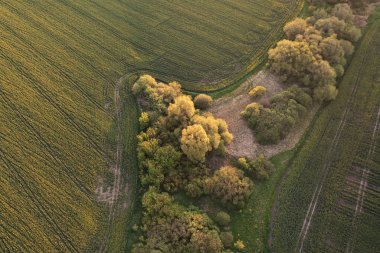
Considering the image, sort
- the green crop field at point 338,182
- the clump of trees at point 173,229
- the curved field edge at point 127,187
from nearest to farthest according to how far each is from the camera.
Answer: the clump of trees at point 173,229 < the green crop field at point 338,182 < the curved field edge at point 127,187

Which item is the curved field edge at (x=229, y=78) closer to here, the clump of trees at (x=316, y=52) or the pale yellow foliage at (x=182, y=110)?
the clump of trees at (x=316, y=52)

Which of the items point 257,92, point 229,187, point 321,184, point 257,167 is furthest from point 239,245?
point 257,92

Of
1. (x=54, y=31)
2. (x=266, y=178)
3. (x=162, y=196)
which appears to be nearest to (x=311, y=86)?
(x=266, y=178)

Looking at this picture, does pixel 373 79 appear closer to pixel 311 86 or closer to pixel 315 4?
pixel 311 86

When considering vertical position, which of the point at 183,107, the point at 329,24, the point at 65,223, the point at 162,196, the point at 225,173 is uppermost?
the point at 329,24

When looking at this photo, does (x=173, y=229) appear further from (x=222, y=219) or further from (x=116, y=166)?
(x=116, y=166)

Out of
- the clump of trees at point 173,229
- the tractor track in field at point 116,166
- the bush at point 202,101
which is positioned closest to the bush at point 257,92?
the bush at point 202,101
